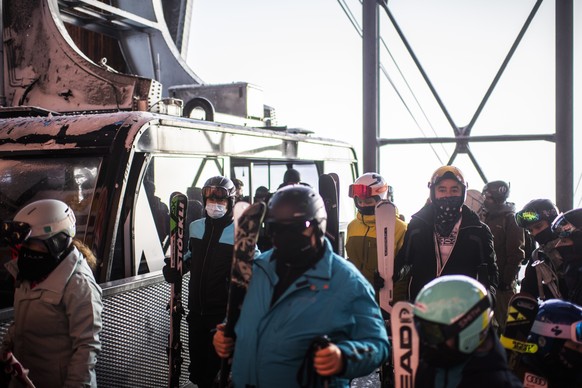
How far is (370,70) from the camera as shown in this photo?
30.7ft

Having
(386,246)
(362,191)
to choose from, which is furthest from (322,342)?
(362,191)

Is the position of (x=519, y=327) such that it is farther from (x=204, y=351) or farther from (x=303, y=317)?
(x=204, y=351)

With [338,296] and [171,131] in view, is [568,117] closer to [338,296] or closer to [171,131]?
[171,131]

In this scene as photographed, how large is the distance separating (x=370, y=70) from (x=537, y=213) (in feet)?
17.6

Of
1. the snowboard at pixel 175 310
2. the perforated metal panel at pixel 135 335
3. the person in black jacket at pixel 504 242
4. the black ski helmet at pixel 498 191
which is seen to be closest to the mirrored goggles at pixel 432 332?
the perforated metal panel at pixel 135 335

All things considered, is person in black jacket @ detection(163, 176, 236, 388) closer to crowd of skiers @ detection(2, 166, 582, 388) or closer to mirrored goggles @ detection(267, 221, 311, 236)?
crowd of skiers @ detection(2, 166, 582, 388)

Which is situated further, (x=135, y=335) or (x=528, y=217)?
(x=135, y=335)

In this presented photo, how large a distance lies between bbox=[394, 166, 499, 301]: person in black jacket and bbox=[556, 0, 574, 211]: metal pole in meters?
5.15

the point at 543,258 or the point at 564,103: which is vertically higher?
the point at 564,103

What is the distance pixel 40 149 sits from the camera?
5.43 meters

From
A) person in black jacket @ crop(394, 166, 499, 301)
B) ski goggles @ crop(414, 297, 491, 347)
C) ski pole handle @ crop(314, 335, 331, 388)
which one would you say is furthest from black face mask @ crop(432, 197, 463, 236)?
ski pole handle @ crop(314, 335, 331, 388)

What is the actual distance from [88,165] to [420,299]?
12.4 feet

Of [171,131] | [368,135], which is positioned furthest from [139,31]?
[171,131]

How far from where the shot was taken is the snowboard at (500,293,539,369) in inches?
112
